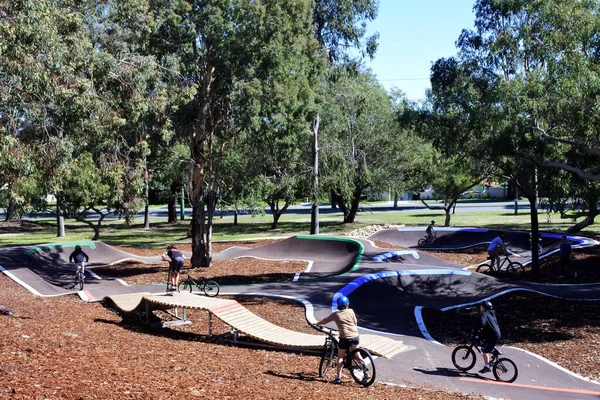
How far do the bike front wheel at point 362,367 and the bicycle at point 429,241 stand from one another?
24295mm

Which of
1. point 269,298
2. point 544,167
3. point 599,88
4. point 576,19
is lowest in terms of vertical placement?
point 269,298

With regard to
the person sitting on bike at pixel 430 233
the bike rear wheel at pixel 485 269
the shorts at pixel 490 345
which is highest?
the person sitting on bike at pixel 430 233

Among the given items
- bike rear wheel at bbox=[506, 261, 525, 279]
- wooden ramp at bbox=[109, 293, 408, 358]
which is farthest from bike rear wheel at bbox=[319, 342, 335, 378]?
bike rear wheel at bbox=[506, 261, 525, 279]

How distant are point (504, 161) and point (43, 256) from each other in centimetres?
2003

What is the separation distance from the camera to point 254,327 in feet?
40.8

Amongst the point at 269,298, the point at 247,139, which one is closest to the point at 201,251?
the point at 247,139

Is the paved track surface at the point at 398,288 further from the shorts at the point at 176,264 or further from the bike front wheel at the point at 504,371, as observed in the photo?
the shorts at the point at 176,264

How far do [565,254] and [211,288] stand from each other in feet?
42.6

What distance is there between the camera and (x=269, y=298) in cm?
1733

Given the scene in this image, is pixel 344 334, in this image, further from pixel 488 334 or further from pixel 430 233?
pixel 430 233

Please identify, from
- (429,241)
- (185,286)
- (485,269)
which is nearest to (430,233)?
(429,241)

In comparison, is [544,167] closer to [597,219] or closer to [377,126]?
[377,126]

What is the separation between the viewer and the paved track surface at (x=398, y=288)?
420 inches

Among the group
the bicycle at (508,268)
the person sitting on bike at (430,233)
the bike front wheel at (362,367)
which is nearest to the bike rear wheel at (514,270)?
the bicycle at (508,268)
